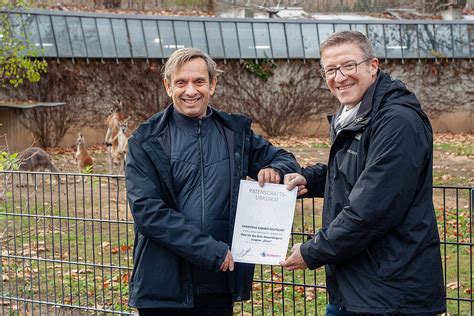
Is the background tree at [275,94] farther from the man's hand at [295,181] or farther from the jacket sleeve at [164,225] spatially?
the jacket sleeve at [164,225]

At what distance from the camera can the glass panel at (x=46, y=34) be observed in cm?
2505

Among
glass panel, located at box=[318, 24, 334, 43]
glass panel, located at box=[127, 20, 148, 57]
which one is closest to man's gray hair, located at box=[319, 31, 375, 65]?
glass panel, located at box=[127, 20, 148, 57]

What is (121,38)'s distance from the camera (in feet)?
86.8

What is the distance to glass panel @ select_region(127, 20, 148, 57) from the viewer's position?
26666 mm

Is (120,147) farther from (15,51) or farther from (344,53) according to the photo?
(344,53)

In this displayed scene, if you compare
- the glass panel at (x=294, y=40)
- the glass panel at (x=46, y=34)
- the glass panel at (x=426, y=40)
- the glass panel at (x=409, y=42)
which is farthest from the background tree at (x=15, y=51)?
the glass panel at (x=426, y=40)

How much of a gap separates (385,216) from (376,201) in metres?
0.07

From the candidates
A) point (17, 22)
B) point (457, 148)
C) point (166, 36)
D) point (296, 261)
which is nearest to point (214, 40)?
point (166, 36)

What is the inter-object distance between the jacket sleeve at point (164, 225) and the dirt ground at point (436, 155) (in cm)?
1259

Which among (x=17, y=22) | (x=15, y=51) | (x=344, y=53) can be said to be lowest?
(x=344, y=53)

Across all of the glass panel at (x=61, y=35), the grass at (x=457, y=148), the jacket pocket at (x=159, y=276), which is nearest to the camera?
the jacket pocket at (x=159, y=276)

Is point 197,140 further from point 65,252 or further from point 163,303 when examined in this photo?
point 65,252

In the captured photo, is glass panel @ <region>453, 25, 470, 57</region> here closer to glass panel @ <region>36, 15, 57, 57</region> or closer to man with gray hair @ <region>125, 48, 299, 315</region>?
glass panel @ <region>36, 15, 57, 57</region>

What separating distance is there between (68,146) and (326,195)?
23.5 metres
